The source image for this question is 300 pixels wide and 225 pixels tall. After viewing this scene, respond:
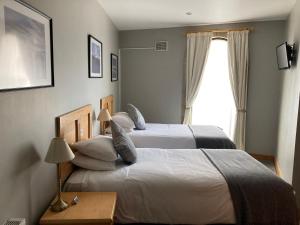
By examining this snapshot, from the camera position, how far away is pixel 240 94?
461 cm

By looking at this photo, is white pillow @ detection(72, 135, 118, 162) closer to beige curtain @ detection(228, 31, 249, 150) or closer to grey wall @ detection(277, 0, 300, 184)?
grey wall @ detection(277, 0, 300, 184)

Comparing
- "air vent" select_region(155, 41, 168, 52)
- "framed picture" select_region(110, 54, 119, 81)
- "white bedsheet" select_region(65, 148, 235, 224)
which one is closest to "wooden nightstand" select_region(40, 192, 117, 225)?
"white bedsheet" select_region(65, 148, 235, 224)

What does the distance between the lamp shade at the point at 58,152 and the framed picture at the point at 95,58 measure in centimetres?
149

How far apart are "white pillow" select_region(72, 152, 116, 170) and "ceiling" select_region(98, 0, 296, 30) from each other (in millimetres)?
2091

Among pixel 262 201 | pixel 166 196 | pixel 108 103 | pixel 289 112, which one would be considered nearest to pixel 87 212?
pixel 166 196

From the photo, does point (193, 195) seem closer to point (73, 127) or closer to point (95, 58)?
point (73, 127)

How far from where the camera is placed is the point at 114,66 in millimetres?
4500

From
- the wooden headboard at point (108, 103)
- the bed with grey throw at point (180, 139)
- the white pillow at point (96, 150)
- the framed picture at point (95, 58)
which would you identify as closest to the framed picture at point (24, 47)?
the white pillow at point (96, 150)

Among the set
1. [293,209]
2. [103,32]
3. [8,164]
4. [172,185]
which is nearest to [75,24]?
[103,32]

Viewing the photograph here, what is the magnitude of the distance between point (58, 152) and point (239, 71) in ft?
12.5

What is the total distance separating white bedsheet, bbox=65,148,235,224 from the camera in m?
1.98

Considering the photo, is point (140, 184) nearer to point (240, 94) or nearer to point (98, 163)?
point (98, 163)

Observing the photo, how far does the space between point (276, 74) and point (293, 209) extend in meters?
3.10

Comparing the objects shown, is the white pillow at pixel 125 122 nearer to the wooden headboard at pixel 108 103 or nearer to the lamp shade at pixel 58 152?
the wooden headboard at pixel 108 103
